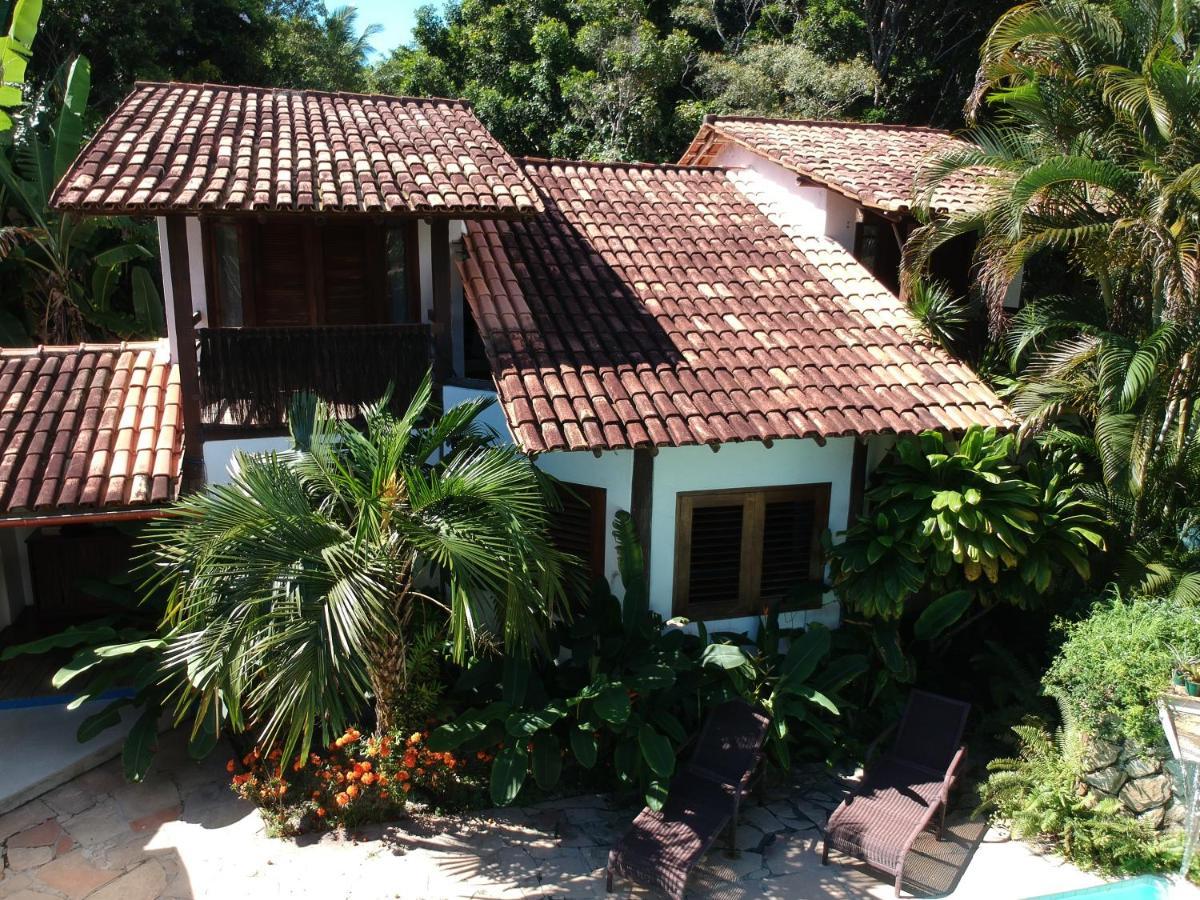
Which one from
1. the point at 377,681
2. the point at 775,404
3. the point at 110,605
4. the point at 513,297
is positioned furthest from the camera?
the point at 110,605

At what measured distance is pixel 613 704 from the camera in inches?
287

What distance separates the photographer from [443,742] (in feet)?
24.2

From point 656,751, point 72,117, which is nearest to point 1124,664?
point 656,751

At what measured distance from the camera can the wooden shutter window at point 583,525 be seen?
8781 millimetres

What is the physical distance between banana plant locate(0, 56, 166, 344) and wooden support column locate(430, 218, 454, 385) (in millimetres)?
6047

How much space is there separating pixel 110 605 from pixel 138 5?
550 inches

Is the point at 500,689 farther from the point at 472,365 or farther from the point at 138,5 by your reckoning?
the point at 138,5

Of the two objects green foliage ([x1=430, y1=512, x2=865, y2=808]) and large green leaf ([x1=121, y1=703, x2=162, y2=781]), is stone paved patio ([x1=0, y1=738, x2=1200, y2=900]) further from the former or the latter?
green foliage ([x1=430, y1=512, x2=865, y2=808])

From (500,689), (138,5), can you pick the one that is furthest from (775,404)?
(138,5)

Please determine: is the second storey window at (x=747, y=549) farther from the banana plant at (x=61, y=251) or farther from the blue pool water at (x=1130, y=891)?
the banana plant at (x=61, y=251)

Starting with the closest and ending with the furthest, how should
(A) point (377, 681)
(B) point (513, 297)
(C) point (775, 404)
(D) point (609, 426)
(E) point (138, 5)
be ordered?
(A) point (377, 681)
(D) point (609, 426)
(C) point (775, 404)
(B) point (513, 297)
(E) point (138, 5)

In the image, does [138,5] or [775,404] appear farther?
[138,5]

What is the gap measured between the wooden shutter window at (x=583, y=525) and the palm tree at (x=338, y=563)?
66.0 inches

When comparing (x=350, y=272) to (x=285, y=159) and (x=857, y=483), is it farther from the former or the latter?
(x=857, y=483)
